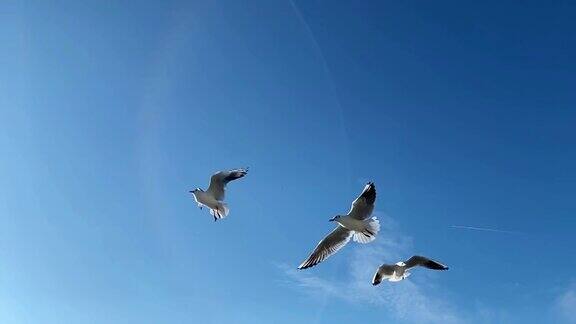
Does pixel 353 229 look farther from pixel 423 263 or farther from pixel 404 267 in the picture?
pixel 423 263

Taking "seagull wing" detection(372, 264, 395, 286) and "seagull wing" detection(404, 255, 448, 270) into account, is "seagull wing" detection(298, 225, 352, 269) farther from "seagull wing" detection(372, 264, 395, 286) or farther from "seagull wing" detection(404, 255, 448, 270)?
"seagull wing" detection(404, 255, 448, 270)

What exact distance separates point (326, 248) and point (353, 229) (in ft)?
4.97

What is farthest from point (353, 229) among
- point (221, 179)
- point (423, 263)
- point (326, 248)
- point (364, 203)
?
point (221, 179)

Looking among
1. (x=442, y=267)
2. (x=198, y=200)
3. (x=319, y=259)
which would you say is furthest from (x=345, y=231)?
(x=198, y=200)

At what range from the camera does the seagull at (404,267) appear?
21.0 meters

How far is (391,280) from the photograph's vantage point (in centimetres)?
2141

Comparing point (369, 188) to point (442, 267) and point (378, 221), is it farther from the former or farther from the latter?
point (442, 267)

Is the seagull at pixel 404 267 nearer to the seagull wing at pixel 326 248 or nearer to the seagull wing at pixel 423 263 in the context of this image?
the seagull wing at pixel 423 263

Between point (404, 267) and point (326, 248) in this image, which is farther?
point (326, 248)

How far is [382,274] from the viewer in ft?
70.7

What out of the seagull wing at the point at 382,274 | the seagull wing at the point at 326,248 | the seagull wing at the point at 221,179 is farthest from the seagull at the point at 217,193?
the seagull wing at the point at 382,274

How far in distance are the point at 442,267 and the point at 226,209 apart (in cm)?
657

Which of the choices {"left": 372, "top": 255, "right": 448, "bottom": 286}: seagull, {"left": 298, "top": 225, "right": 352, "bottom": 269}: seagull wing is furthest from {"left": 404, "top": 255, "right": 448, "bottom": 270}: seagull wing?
{"left": 298, "top": 225, "right": 352, "bottom": 269}: seagull wing

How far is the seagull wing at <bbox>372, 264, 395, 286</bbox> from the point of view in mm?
21375
